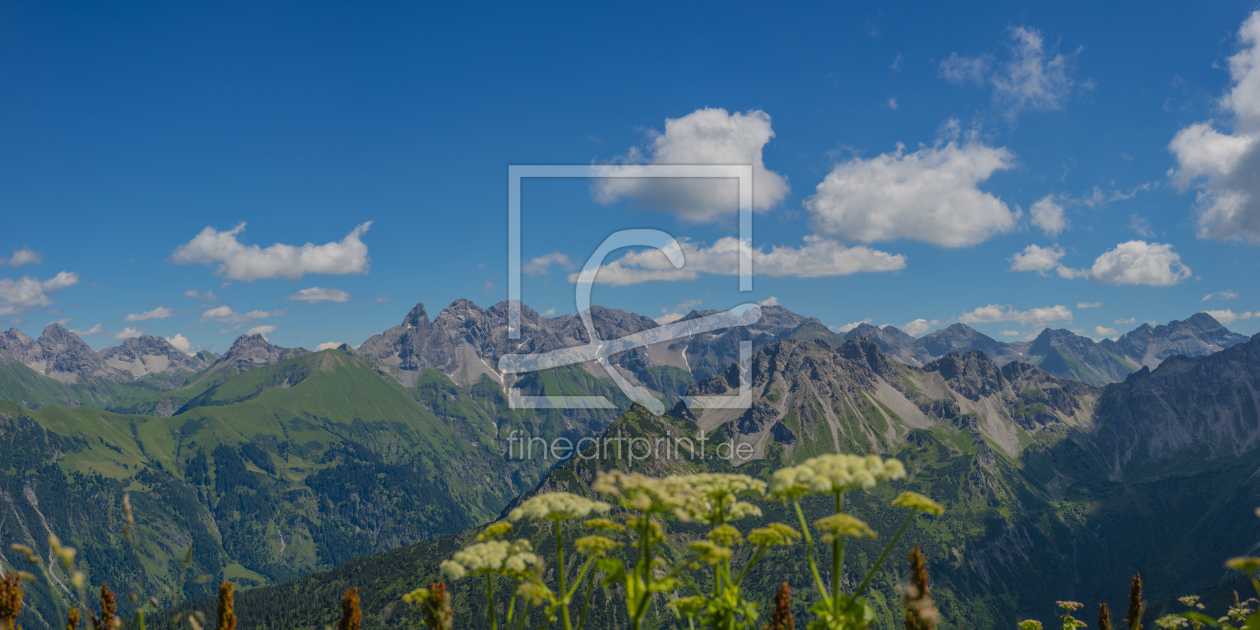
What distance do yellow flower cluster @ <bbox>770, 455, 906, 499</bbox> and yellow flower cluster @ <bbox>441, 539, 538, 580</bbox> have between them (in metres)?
4.70

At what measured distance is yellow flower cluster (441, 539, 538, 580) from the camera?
11766 millimetres

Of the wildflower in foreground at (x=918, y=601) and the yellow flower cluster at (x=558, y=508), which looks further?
the yellow flower cluster at (x=558, y=508)

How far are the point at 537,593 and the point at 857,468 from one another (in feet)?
19.5

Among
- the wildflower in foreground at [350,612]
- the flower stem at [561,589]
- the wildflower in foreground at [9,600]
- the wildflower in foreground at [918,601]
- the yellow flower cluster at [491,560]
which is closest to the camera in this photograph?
the wildflower in foreground at [918,601]

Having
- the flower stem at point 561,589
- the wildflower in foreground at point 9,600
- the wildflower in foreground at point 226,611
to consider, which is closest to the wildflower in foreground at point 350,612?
the wildflower in foreground at point 226,611

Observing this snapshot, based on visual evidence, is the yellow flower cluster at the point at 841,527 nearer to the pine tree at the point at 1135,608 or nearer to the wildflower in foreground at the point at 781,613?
the wildflower in foreground at the point at 781,613

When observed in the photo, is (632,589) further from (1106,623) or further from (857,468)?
(1106,623)

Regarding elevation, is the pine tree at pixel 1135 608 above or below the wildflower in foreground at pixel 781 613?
below

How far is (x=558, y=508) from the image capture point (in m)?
12.2

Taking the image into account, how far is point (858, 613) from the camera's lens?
10430mm

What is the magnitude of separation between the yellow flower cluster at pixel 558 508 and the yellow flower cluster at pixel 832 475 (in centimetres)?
325

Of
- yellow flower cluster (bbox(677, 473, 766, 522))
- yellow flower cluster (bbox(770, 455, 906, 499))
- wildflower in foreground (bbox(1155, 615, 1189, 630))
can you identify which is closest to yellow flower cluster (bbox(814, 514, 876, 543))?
yellow flower cluster (bbox(770, 455, 906, 499))

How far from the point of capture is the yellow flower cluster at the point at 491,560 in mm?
11766

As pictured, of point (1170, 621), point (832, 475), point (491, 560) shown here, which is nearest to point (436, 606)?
point (491, 560)
